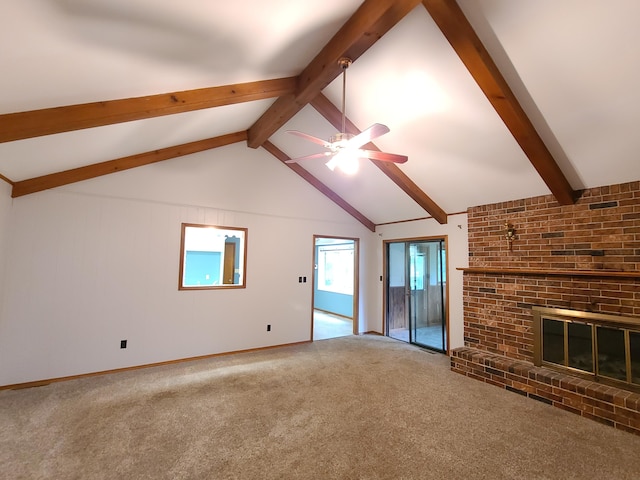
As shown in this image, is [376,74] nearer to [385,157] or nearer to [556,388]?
[385,157]

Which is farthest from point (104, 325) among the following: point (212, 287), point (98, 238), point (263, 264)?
point (263, 264)

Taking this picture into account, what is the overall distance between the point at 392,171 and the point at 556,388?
3231 millimetres

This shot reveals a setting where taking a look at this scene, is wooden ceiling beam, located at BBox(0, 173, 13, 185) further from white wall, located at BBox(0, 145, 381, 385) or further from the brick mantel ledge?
the brick mantel ledge

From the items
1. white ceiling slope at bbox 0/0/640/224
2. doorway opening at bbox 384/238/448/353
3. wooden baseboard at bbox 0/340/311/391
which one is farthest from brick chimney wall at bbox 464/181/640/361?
wooden baseboard at bbox 0/340/311/391

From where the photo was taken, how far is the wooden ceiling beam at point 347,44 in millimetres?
2117

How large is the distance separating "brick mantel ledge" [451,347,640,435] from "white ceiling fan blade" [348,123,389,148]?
125 inches

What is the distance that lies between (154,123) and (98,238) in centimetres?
177

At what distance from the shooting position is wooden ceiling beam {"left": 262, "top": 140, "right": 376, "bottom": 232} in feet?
16.7

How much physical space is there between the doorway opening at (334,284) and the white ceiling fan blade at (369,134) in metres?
4.64

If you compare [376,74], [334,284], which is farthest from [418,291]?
[376,74]

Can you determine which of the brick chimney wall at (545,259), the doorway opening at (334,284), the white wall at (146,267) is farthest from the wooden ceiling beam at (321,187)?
the brick chimney wall at (545,259)

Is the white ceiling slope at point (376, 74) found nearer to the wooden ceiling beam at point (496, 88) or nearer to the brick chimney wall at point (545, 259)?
the wooden ceiling beam at point (496, 88)

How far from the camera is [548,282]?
353cm

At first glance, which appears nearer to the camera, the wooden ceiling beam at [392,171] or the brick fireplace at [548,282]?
the brick fireplace at [548,282]
